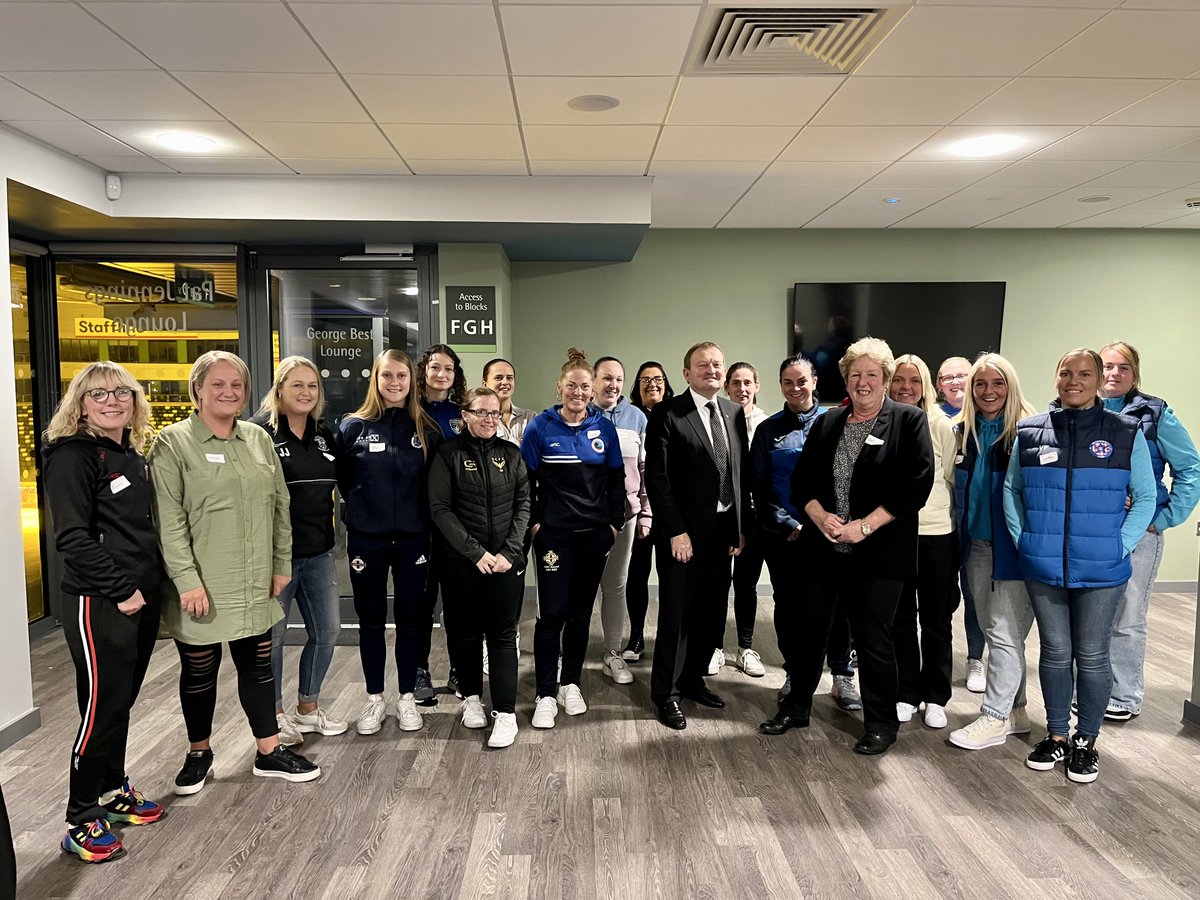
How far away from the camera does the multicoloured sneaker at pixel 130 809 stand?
2.61m

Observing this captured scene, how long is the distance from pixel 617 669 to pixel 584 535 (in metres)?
0.94

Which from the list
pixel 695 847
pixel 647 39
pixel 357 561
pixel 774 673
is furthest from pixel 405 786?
pixel 647 39

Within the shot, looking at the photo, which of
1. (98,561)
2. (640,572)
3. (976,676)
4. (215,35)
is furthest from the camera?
(640,572)

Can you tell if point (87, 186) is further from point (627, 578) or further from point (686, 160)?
point (627, 578)

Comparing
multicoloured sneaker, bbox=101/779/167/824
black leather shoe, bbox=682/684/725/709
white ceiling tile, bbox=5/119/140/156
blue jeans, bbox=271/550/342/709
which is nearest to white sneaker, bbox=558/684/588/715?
black leather shoe, bbox=682/684/725/709

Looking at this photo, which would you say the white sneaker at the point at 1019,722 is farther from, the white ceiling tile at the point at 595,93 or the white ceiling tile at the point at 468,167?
the white ceiling tile at the point at 468,167

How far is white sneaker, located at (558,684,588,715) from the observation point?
3.53 m

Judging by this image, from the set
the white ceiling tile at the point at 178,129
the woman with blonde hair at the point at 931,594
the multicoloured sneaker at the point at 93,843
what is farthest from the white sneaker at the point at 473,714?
the white ceiling tile at the point at 178,129

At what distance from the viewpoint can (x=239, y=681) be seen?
111 inches

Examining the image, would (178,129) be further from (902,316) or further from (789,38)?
(902,316)

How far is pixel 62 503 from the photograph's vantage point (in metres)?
2.35

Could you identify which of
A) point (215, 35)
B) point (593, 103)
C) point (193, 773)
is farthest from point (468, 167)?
point (193, 773)

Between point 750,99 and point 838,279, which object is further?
point 838,279

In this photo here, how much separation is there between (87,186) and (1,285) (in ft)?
3.25
